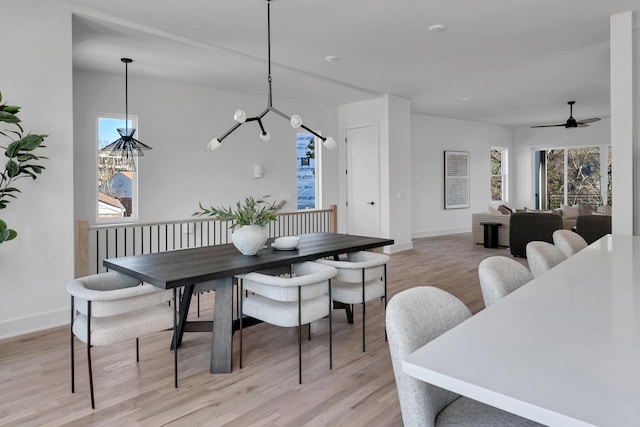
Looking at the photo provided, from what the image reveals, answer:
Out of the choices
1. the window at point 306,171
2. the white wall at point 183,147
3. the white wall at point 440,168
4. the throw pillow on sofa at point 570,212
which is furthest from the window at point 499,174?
the white wall at point 183,147

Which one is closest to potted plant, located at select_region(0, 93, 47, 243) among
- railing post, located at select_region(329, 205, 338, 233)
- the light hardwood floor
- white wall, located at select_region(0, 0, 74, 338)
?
white wall, located at select_region(0, 0, 74, 338)

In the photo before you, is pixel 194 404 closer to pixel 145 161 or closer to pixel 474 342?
pixel 474 342

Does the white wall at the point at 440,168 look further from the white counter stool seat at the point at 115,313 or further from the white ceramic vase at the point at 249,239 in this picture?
the white counter stool seat at the point at 115,313

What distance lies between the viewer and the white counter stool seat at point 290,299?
103 inches

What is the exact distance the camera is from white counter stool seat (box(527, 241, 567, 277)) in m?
2.12

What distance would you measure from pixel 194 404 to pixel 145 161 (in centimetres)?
444

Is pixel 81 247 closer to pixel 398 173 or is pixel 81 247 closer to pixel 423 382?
pixel 423 382

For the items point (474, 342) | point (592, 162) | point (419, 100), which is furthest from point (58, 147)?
point (592, 162)

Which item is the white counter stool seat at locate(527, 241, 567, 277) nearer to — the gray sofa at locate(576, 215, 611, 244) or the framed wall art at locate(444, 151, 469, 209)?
the gray sofa at locate(576, 215, 611, 244)

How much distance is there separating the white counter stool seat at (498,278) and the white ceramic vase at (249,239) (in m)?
1.74

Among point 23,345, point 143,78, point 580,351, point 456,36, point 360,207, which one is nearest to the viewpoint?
point 580,351

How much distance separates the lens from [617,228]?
4.04 meters

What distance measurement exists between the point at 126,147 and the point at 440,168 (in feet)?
23.3

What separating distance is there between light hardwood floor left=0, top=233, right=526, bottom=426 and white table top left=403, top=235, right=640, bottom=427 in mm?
1276
